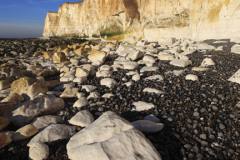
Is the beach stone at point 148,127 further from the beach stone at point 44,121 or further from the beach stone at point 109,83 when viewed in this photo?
the beach stone at point 109,83

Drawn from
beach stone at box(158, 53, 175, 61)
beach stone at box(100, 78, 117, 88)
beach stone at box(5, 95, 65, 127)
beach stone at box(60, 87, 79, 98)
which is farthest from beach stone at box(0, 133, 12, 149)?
beach stone at box(158, 53, 175, 61)

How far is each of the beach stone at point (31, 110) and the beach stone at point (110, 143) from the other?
1404mm

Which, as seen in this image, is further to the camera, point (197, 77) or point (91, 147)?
point (197, 77)

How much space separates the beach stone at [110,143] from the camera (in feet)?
5.18

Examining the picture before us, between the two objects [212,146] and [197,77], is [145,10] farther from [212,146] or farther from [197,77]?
[212,146]

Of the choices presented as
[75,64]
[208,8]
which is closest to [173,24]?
[208,8]

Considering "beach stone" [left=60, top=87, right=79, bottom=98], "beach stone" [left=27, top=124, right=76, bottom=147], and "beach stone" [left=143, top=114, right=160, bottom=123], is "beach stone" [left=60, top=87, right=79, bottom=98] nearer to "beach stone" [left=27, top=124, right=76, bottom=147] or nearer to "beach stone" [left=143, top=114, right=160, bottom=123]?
"beach stone" [left=27, top=124, right=76, bottom=147]

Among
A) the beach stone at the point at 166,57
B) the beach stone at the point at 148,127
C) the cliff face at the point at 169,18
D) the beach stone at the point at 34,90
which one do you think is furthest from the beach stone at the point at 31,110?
the cliff face at the point at 169,18

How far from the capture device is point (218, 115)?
2551mm

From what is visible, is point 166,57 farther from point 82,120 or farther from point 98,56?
point 82,120

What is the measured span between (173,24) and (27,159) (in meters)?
14.5

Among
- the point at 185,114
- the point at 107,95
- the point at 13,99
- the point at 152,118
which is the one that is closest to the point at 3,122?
the point at 13,99

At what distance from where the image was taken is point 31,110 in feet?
9.54

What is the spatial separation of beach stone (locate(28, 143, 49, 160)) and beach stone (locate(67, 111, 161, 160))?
364 millimetres
